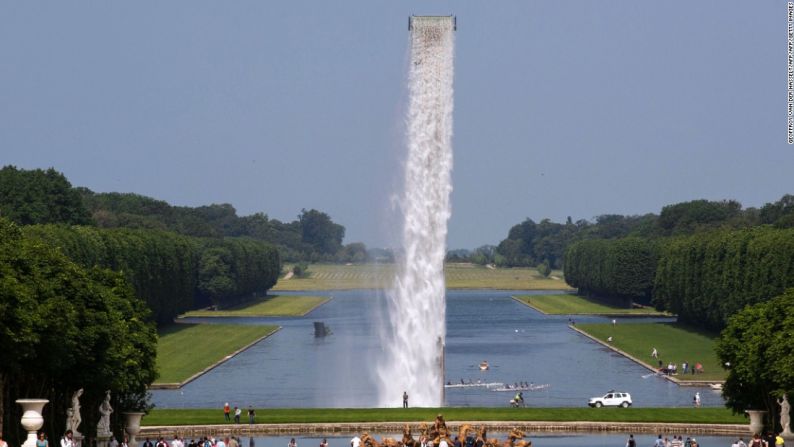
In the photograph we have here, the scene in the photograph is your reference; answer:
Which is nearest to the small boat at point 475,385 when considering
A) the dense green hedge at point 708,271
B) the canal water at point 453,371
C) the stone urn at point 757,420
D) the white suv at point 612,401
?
the canal water at point 453,371

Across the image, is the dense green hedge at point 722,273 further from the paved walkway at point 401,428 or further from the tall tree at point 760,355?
the tall tree at point 760,355

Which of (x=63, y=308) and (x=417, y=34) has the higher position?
(x=417, y=34)

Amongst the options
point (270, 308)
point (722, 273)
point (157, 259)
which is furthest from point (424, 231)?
point (270, 308)

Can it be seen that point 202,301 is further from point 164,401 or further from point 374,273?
point 164,401

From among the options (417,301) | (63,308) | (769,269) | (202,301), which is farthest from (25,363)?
(202,301)

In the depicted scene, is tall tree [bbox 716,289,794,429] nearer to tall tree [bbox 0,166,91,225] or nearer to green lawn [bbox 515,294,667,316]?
tall tree [bbox 0,166,91,225]

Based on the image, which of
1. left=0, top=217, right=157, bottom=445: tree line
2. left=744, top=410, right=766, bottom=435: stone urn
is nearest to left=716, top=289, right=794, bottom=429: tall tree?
left=744, top=410, right=766, bottom=435: stone urn

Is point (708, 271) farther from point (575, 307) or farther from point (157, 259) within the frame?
point (575, 307)
